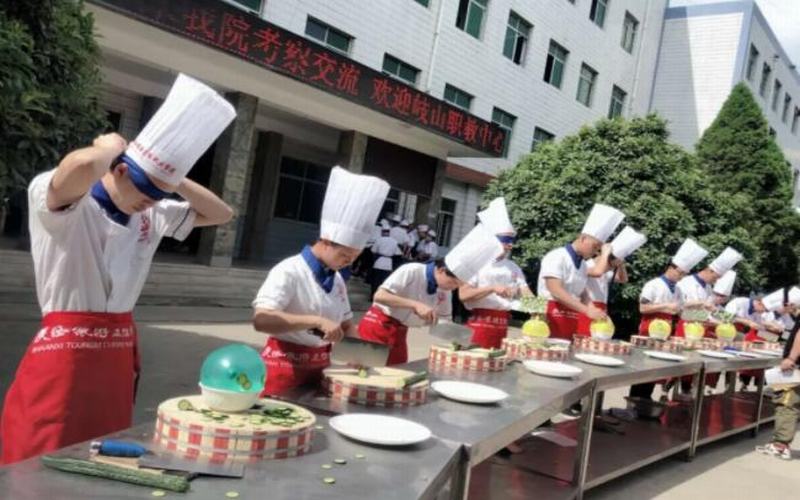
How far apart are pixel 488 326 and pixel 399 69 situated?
33.2ft

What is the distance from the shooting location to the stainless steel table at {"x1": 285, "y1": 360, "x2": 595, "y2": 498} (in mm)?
1937

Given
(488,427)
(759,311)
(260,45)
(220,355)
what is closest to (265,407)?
(220,355)

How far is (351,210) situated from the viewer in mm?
2410

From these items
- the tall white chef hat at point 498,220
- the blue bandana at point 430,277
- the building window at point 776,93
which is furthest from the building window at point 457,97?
the building window at point 776,93

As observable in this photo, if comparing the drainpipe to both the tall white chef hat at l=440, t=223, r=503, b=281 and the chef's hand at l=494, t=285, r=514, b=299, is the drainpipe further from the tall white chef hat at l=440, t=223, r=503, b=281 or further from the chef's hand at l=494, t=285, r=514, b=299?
the tall white chef hat at l=440, t=223, r=503, b=281

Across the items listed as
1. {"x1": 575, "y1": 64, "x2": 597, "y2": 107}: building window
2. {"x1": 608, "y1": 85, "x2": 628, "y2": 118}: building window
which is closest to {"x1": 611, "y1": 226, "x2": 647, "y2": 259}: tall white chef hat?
{"x1": 575, "y1": 64, "x2": 597, "y2": 107}: building window

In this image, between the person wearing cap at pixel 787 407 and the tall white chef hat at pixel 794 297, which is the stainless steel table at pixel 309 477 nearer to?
the person wearing cap at pixel 787 407

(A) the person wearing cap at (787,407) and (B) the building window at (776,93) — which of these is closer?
(A) the person wearing cap at (787,407)

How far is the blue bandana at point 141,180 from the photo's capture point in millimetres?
1679

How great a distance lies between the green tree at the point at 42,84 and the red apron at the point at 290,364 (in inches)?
61.4

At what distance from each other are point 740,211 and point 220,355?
13.0m

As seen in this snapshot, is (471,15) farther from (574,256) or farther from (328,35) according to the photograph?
(574,256)

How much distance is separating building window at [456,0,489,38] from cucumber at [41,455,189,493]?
14.7 m

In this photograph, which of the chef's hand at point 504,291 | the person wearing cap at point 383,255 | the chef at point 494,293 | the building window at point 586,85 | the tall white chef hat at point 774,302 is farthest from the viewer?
the building window at point 586,85
